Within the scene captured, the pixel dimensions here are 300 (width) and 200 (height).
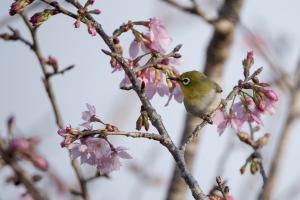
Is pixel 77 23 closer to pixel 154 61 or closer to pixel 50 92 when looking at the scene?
pixel 154 61

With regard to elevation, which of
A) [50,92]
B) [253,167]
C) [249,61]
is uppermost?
[50,92]

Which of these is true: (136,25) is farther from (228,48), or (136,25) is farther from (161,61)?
(228,48)

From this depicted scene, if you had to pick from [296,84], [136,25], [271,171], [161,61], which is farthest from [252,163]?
[136,25]

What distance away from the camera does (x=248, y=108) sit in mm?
3176

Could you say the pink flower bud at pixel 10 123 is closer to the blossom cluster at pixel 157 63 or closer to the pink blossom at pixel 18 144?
the pink blossom at pixel 18 144

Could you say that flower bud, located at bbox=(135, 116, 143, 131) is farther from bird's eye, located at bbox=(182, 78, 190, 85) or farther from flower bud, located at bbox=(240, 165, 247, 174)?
flower bud, located at bbox=(240, 165, 247, 174)

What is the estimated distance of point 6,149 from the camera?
9.37 ft

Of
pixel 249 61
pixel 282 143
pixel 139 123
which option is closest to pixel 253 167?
pixel 282 143

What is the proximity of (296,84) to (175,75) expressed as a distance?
94 cm

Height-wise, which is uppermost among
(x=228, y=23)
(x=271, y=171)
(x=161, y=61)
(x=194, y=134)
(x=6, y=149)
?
(x=228, y=23)

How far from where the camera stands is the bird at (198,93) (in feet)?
9.51

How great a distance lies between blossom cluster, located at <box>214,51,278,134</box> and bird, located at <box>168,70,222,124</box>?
0.10 m

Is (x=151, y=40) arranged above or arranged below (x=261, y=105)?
above

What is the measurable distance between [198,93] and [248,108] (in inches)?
13.9
